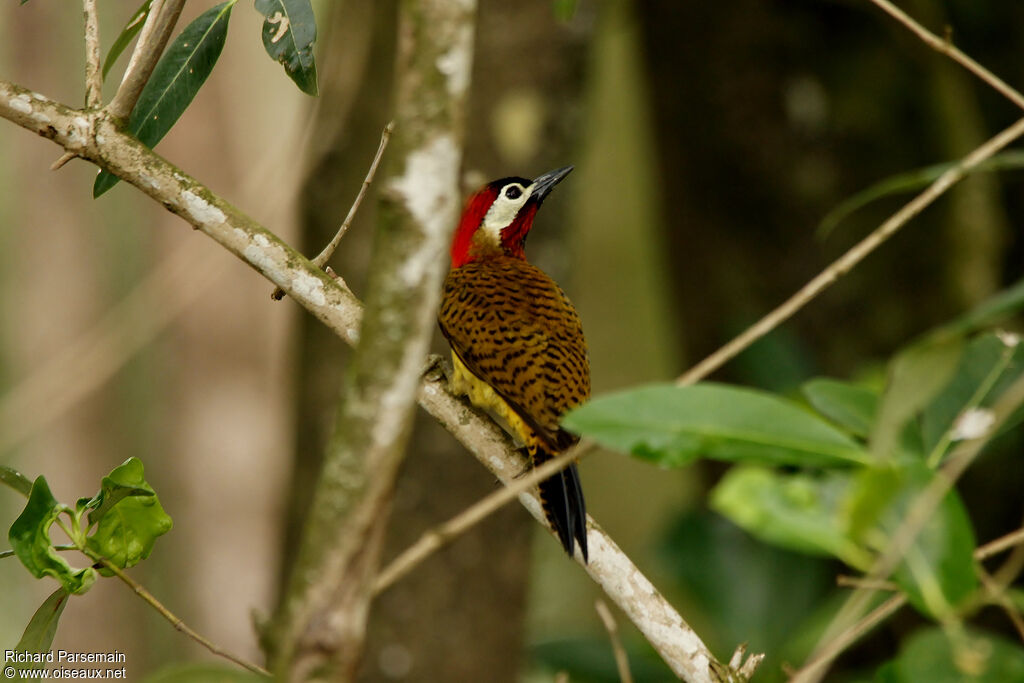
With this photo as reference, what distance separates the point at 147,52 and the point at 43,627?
30.7 inches

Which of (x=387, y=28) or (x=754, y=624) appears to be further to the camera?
(x=387, y=28)

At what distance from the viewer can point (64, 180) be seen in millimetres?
6328

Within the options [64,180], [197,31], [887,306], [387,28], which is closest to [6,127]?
[64,180]

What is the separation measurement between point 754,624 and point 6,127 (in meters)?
5.96

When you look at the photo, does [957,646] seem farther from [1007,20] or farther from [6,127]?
[6,127]

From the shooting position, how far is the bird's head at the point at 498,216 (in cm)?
293

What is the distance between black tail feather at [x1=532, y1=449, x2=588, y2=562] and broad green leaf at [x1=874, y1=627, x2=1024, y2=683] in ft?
2.34

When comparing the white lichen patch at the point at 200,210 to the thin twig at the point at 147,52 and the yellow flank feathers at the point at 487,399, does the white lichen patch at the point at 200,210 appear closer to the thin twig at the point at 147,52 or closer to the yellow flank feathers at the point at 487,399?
the thin twig at the point at 147,52

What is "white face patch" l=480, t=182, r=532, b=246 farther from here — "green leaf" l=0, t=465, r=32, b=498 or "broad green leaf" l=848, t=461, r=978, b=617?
"broad green leaf" l=848, t=461, r=978, b=617

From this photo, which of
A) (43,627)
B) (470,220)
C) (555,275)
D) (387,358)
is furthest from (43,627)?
(555,275)

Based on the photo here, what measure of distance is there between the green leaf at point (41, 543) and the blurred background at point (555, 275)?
2.85ft

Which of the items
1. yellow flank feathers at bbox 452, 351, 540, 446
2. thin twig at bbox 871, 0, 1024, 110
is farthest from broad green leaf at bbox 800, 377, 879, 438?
yellow flank feathers at bbox 452, 351, 540, 446

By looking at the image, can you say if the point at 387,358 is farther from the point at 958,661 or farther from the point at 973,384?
the point at 973,384

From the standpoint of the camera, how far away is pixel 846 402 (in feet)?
4.11
